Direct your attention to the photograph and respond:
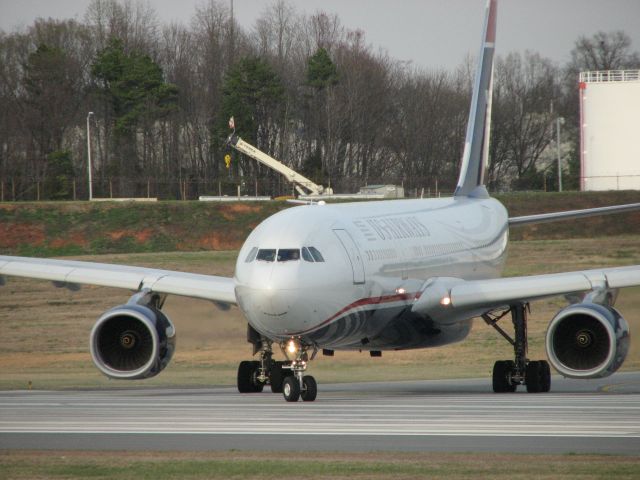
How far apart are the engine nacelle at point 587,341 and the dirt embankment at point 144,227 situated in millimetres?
44815

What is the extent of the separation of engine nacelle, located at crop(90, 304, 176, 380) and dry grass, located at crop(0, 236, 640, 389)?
5327 mm

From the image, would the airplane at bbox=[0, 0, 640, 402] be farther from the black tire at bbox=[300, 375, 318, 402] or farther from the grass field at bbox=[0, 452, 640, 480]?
the grass field at bbox=[0, 452, 640, 480]

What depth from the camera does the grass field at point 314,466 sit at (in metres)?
14.4

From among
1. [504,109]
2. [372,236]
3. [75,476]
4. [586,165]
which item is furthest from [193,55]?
[75,476]

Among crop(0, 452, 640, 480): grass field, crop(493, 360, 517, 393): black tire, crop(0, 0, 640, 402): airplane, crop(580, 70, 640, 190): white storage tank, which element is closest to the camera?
crop(0, 452, 640, 480): grass field

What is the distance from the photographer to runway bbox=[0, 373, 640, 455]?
1697 cm

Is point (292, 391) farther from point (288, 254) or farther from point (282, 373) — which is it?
point (282, 373)

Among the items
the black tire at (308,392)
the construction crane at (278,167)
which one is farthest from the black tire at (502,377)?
the construction crane at (278,167)

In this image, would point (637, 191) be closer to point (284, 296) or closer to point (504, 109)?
point (504, 109)

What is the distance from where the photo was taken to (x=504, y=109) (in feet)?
377

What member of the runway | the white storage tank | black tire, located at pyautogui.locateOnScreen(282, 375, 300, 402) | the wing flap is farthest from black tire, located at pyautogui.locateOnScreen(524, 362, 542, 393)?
the white storage tank

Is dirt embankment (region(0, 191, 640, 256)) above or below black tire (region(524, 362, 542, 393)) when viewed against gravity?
above

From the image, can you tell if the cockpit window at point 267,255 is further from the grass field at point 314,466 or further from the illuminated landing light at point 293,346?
the grass field at point 314,466

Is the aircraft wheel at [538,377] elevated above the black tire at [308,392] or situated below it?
below
